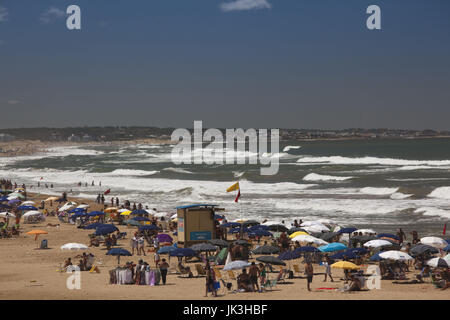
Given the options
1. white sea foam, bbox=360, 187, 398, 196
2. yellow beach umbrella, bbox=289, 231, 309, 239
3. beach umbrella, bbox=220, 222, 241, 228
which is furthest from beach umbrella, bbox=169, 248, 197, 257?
white sea foam, bbox=360, 187, 398, 196

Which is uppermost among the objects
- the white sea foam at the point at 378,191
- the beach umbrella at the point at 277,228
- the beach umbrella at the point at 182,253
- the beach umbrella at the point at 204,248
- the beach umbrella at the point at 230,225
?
the beach umbrella at the point at 182,253

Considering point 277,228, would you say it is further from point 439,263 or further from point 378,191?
point 378,191

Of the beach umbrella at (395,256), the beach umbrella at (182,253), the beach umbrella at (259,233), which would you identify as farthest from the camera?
the beach umbrella at (259,233)

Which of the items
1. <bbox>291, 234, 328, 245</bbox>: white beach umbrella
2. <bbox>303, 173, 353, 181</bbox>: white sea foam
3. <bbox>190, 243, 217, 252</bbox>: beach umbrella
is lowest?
<bbox>303, 173, 353, 181</bbox>: white sea foam

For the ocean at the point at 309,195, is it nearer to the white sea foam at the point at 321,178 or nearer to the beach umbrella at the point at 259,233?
the white sea foam at the point at 321,178

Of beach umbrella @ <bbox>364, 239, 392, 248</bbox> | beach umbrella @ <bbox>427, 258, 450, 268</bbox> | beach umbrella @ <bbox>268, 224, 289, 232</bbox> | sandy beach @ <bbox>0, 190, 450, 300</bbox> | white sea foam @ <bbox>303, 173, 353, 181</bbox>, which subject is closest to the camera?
sandy beach @ <bbox>0, 190, 450, 300</bbox>

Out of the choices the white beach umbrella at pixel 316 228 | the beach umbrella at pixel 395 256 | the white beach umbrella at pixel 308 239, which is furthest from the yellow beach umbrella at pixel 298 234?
the beach umbrella at pixel 395 256

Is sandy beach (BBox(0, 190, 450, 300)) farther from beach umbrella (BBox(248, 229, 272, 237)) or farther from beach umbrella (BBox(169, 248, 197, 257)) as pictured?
beach umbrella (BBox(248, 229, 272, 237))

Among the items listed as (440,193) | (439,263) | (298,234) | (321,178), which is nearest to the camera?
(439,263)

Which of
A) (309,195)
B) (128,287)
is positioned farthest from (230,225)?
(309,195)

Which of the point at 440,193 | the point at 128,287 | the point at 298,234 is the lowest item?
the point at 440,193

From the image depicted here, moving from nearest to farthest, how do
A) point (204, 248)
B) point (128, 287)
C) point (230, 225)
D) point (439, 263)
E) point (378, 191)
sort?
point (128, 287) < point (439, 263) < point (204, 248) < point (230, 225) < point (378, 191)

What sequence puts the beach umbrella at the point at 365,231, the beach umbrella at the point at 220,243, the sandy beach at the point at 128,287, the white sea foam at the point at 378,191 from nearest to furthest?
1. the sandy beach at the point at 128,287
2. the beach umbrella at the point at 220,243
3. the beach umbrella at the point at 365,231
4. the white sea foam at the point at 378,191
